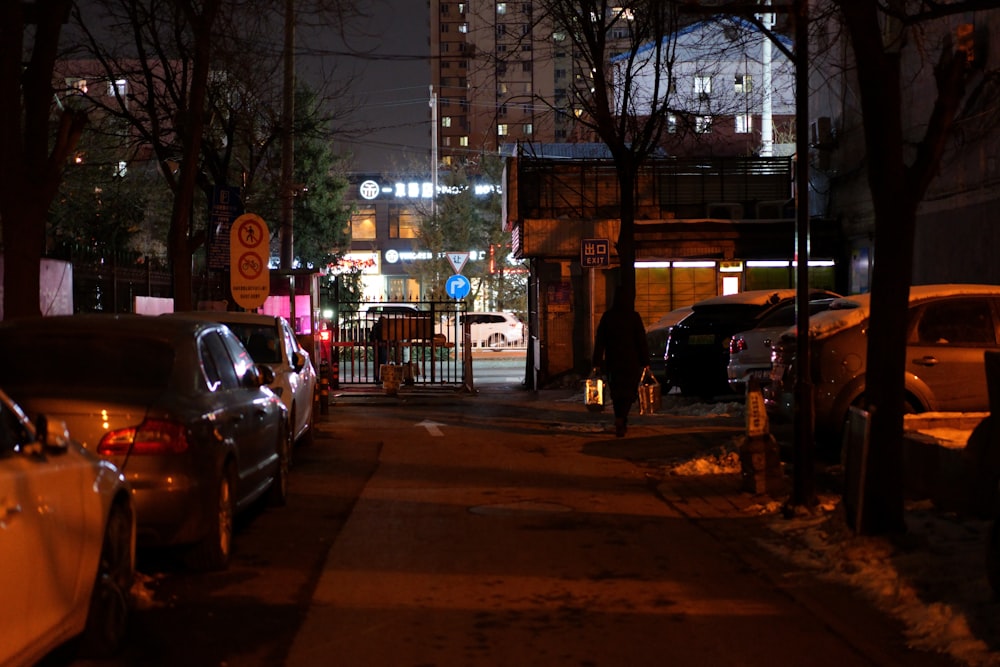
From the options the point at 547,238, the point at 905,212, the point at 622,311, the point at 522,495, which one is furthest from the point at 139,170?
the point at 905,212

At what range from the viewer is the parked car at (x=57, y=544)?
4.52 m

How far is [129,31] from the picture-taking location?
1936 centimetres

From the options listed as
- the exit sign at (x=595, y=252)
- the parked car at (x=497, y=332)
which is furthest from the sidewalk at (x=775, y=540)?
the parked car at (x=497, y=332)

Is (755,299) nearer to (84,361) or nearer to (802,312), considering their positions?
(802,312)

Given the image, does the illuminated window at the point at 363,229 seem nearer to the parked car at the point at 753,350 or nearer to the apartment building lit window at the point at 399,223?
the apartment building lit window at the point at 399,223

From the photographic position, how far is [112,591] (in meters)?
5.78

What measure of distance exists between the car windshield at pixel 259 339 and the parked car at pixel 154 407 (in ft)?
15.2

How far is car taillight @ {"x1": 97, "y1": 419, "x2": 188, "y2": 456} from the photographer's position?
267 inches

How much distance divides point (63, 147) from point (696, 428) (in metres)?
8.84

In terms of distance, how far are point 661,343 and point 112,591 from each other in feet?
51.3

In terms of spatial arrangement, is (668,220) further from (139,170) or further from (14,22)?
(139,170)

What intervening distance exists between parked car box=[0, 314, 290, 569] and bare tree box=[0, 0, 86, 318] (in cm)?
369

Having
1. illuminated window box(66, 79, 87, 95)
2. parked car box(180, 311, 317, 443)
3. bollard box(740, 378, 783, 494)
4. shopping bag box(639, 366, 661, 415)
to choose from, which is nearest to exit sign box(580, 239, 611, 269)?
shopping bag box(639, 366, 661, 415)

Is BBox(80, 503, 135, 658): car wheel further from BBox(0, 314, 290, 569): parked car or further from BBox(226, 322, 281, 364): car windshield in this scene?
BBox(226, 322, 281, 364): car windshield
